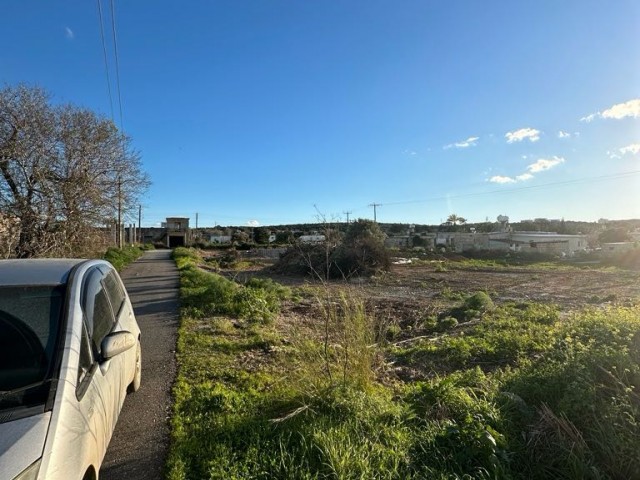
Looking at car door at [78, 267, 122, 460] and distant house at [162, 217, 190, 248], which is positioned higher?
distant house at [162, 217, 190, 248]

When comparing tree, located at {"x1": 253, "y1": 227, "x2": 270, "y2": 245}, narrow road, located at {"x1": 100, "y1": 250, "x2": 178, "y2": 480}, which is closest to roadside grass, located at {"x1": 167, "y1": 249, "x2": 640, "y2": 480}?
narrow road, located at {"x1": 100, "y1": 250, "x2": 178, "y2": 480}

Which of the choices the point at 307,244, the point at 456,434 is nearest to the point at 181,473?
the point at 456,434

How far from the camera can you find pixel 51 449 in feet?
6.56

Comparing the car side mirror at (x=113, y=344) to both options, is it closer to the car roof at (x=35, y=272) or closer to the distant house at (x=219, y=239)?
the car roof at (x=35, y=272)

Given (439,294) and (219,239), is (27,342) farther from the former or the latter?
(219,239)

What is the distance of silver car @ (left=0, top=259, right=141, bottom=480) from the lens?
200cm

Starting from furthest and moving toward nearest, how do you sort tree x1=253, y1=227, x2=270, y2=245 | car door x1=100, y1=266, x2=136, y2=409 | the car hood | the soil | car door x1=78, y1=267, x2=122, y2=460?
1. tree x1=253, y1=227, x2=270, y2=245
2. the soil
3. car door x1=100, y1=266, x2=136, y2=409
4. car door x1=78, y1=267, x2=122, y2=460
5. the car hood

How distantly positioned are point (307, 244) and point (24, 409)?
20441 mm

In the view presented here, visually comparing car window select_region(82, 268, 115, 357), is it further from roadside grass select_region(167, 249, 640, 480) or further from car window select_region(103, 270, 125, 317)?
roadside grass select_region(167, 249, 640, 480)

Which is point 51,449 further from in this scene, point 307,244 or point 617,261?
point 617,261

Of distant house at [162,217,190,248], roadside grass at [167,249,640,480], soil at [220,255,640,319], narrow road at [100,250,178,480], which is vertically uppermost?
distant house at [162,217,190,248]

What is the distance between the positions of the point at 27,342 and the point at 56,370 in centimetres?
49

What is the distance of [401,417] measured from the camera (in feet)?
12.9

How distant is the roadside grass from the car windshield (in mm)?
1341
